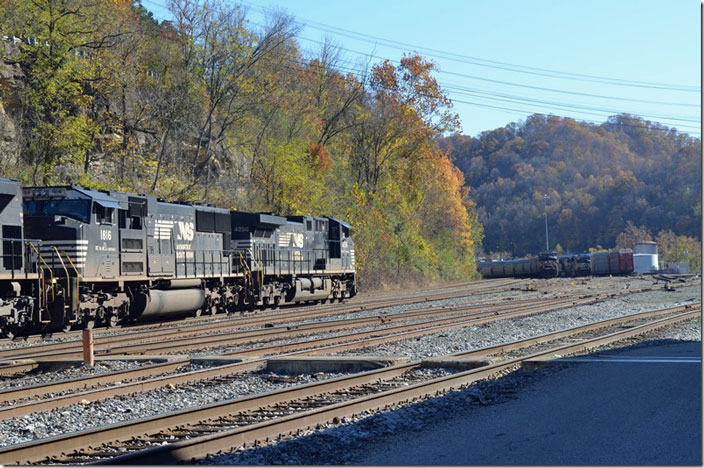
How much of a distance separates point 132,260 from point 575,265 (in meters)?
49.9

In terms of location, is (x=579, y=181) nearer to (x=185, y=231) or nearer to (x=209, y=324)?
(x=185, y=231)

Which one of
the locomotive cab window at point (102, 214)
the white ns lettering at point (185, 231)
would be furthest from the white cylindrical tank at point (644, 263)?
the locomotive cab window at point (102, 214)

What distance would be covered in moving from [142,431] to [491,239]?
132m

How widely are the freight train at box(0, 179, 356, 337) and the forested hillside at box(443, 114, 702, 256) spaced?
83755mm

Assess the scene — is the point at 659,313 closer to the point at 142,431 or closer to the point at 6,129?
the point at 142,431

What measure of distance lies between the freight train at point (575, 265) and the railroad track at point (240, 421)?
50.7m

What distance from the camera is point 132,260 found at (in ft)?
65.2

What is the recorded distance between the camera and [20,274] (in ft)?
51.4

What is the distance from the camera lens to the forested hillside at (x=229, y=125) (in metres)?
27.8

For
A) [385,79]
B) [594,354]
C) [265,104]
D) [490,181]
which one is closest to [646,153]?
[490,181]

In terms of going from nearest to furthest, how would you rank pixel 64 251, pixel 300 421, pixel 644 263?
pixel 300 421 < pixel 64 251 < pixel 644 263

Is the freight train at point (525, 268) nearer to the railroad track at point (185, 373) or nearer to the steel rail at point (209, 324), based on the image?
the steel rail at point (209, 324)

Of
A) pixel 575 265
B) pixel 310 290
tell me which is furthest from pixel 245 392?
pixel 575 265

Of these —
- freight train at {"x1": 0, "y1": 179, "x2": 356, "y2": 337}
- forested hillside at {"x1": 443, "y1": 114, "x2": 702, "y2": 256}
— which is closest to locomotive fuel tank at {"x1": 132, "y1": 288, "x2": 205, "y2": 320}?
freight train at {"x1": 0, "y1": 179, "x2": 356, "y2": 337}
